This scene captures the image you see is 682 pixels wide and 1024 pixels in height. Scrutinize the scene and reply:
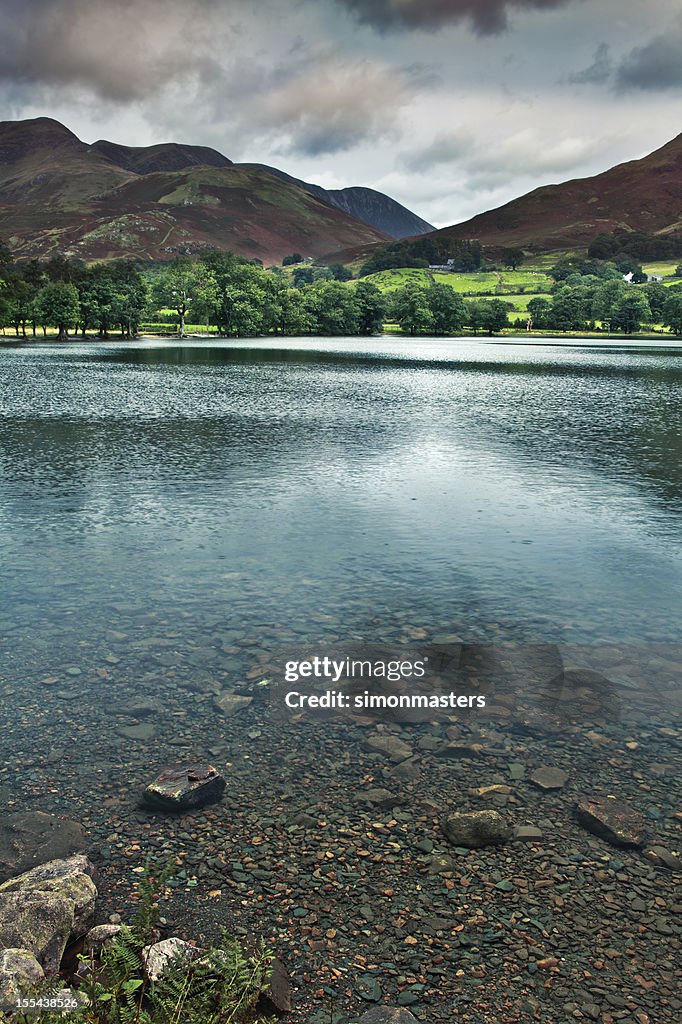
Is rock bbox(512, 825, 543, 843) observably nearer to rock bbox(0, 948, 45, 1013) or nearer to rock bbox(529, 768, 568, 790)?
rock bbox(529, 768, 568, 790)

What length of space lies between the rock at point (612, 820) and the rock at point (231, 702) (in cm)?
698

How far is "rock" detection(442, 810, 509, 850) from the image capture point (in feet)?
36.3

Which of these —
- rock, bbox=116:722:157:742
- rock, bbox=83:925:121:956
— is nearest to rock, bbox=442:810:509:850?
rock, bbox=83:925:121:956

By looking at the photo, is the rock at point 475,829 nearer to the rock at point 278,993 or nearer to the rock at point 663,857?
the rock at point 663,857

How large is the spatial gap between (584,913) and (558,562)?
54.2ft

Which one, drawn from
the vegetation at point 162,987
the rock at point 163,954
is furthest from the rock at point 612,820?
the rock at point 163,954

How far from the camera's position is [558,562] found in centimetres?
2512

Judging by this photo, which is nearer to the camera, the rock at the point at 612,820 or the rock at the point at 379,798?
the rock at the point at 612,820

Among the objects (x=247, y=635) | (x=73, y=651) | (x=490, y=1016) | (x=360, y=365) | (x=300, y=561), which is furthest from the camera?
(x=360, y=365)

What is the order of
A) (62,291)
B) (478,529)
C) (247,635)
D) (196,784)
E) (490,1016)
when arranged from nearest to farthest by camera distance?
1. (490,1016)
2. (196,784)
3. (247,635)
4. (478,529)
5. (62,291)

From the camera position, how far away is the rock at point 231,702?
14.9 m

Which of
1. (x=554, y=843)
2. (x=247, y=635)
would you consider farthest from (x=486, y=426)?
(x=554, y=843)

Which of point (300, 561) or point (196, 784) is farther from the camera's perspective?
point (300, 561)

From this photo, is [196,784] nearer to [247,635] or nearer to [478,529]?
[247,635]
